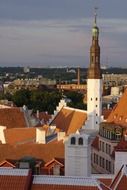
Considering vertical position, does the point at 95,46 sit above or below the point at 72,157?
above

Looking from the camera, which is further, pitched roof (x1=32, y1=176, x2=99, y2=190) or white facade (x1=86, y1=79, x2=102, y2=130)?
white facade (x1=86, y1=79, x2=102, y2=130)

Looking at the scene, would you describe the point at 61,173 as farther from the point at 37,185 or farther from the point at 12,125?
the point at 12,125

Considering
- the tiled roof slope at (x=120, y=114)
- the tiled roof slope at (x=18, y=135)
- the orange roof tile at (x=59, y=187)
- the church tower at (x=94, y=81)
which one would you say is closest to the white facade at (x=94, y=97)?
the church tower at (x=94, y=81)

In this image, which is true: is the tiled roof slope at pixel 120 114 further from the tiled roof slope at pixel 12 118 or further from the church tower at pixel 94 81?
the tiled roof slope at pixel 12 118

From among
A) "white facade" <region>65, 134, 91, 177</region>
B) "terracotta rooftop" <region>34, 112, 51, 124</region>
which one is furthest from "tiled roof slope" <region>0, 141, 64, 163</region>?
"terracotta rooftop" <region>34, 112, 51, 124</region>

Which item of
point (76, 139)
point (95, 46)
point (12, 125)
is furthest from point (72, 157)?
point (95, 46)

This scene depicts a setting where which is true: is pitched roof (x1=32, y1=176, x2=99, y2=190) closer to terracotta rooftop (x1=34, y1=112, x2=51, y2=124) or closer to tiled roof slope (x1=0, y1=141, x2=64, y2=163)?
tiled roof slope (x1=0, y1=141, x2=64, y2=163)
